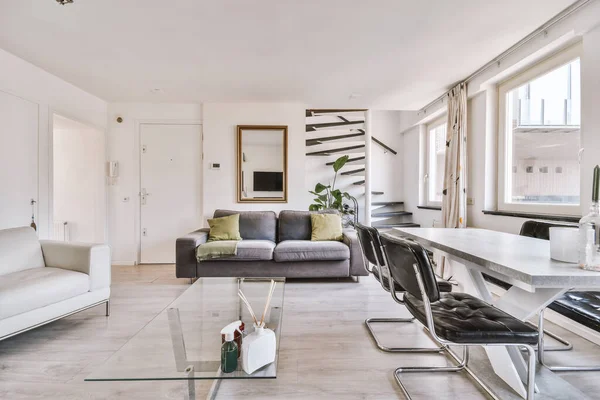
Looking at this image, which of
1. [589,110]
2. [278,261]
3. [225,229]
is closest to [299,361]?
[278,261]

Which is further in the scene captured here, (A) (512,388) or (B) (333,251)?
(B) (333,251)

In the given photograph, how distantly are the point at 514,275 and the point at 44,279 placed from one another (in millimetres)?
2853

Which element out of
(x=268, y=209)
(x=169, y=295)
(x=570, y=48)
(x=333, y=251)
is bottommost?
(x=169, y=295)

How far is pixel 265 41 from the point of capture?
2658 mm

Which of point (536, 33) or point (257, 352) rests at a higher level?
point (536, 33)

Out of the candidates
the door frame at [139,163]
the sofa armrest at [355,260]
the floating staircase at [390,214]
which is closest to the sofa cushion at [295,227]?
the sofa armrest at [355,260]

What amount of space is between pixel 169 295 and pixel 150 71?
240cm

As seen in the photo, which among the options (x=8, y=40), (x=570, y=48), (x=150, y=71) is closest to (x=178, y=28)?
(x=150, y=71)

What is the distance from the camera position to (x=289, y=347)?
2.05 metres

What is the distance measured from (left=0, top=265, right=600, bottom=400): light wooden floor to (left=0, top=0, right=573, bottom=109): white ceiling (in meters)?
2.37

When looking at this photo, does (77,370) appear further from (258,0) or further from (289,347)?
(258,0)

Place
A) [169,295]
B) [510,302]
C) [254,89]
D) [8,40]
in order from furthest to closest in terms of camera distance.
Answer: [254,89]
[169,295]
[8,40]
[510,302]

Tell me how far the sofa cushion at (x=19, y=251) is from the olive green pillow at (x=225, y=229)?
5.36 ft

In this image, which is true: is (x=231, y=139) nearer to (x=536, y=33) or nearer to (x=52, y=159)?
(x=52, y=159)
